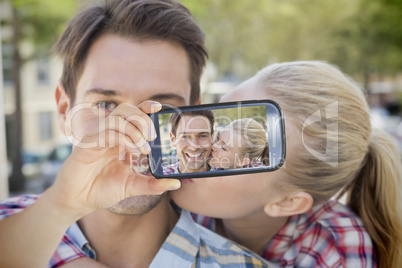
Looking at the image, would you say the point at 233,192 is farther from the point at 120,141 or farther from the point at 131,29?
the point at 131,29

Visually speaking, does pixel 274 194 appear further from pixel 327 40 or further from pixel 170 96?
pixel 327 40

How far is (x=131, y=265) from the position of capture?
Answer: 2.25 m

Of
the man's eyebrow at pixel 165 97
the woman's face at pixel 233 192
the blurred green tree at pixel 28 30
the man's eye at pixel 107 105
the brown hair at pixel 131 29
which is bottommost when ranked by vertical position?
the woman's face at pixel 233 192

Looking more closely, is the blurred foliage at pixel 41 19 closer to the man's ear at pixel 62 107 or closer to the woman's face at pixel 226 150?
the man's ear at pixel 62 107

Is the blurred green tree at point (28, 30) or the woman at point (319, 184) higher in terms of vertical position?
the blurred green tree at point (28, 30)

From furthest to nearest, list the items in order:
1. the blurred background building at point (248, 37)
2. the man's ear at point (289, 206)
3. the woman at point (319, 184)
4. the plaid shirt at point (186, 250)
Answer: the blurred background building at point (248, 37) < the man's ear at point (289, 206) < the woman at point (319, 184) < the plaid shirt at point (186, 250)

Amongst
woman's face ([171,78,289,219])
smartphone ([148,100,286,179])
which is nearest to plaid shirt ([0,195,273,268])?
woman's face ([171,78,289,219])

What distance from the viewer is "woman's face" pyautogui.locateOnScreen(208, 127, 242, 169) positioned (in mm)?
1730

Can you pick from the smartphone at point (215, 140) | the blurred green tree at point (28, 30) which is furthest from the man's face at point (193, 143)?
the blurred green tree at point (28, 30)

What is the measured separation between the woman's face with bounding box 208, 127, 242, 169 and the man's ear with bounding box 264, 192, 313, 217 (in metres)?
0.70

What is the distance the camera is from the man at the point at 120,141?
1621 millimetres

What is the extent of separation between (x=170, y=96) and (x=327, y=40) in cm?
1709

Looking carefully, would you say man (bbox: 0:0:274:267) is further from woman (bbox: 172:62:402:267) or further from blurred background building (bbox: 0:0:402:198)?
blurred background building (bbox: 0:0:402:198)

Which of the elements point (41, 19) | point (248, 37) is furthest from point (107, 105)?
point (248, 37)
